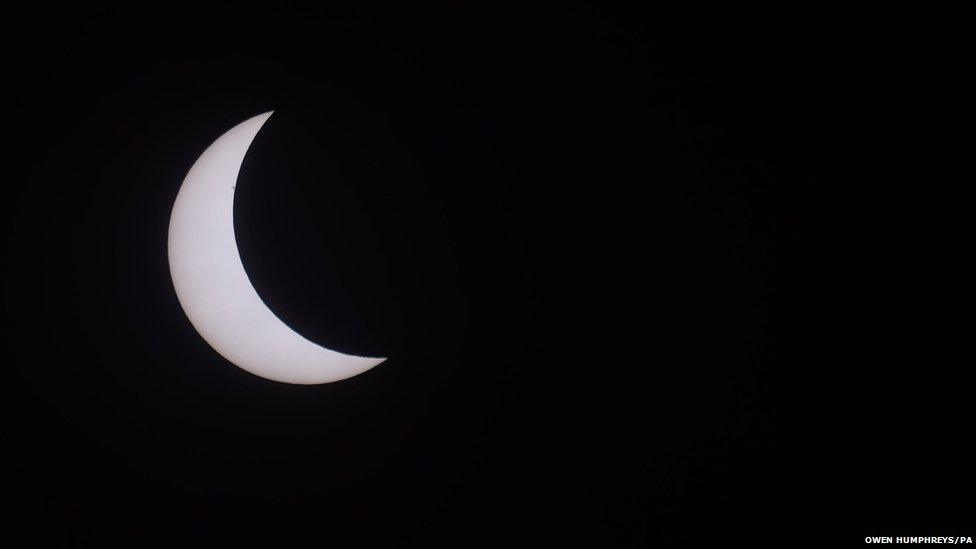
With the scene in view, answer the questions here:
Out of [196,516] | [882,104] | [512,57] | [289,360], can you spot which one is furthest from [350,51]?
[882,104]

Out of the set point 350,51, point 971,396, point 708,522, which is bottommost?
point 708,522

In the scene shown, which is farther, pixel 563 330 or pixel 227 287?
pixel 563 330

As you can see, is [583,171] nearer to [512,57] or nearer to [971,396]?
[512,57]
